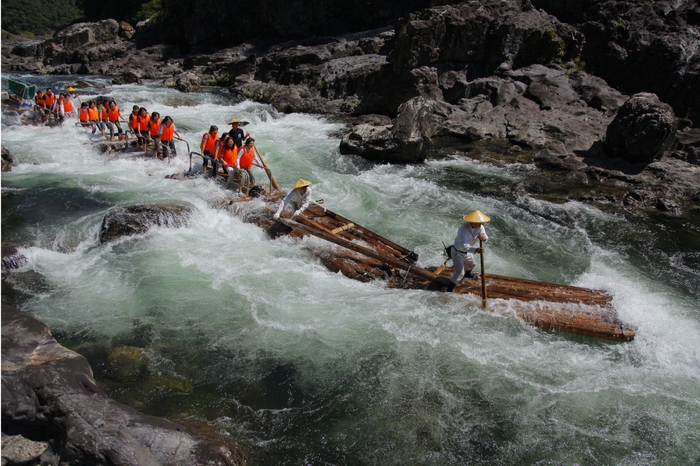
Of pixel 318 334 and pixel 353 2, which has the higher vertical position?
pixel 353 2

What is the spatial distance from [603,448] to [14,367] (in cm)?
683

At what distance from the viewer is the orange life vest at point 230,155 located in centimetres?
1185

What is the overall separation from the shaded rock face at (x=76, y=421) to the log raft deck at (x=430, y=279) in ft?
15.5

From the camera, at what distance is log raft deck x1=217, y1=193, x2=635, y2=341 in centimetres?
724

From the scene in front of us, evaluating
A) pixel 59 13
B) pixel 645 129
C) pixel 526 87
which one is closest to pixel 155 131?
pixel 645 129

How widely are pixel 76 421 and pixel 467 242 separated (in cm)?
596

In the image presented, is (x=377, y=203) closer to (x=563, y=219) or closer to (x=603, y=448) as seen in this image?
(x=563, y=219)

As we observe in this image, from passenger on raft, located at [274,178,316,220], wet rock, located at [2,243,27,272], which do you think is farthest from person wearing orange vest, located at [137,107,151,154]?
passenger on raft, located at [274,178,316,220]

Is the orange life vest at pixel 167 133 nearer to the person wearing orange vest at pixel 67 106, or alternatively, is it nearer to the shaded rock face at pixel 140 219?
the shaded rock face at pixel 140 219

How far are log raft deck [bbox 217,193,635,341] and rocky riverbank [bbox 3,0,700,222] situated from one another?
7122mm

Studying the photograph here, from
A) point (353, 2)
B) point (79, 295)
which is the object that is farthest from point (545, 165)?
point (353, 2)

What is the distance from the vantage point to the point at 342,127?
71.7ft

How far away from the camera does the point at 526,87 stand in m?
21.8

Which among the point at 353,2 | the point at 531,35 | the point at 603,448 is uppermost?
the point at 353,2
